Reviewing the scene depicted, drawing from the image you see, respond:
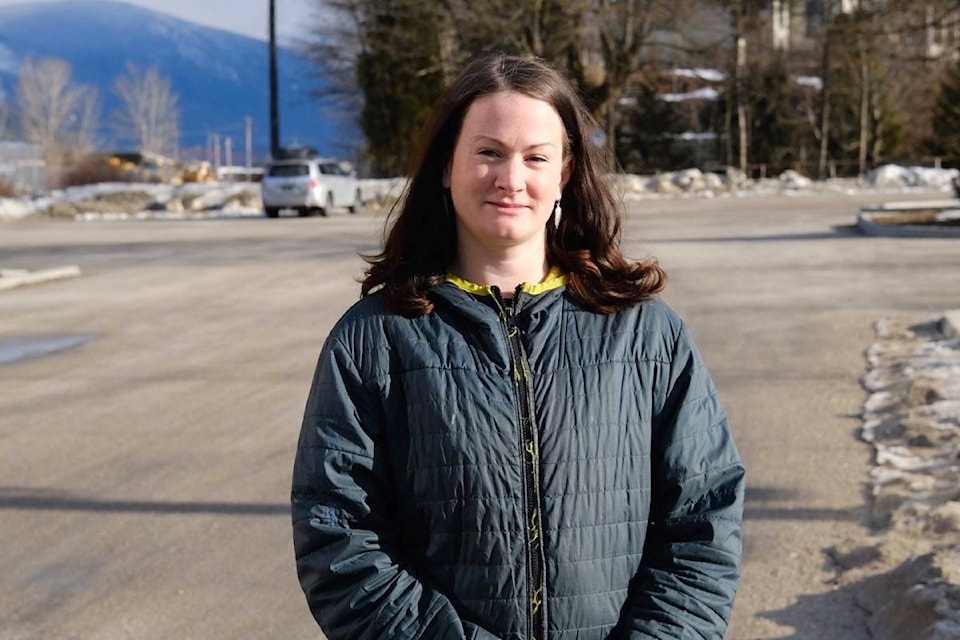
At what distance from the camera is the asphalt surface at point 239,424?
5.58 m

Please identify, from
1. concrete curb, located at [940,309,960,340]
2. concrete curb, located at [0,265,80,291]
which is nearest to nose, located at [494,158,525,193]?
concrete curb, located at [940,309,960,340]

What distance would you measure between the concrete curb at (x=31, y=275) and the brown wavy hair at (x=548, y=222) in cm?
1548

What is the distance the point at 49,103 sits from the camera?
260 feet

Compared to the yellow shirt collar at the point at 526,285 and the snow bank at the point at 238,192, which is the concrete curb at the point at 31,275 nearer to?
the yellow shirt collar at the point at 526,285

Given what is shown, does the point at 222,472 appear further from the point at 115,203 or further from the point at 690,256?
the point at 115,203

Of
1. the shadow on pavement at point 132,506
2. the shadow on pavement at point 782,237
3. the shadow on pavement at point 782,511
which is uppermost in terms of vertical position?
the shadow on pavement at point 782,237

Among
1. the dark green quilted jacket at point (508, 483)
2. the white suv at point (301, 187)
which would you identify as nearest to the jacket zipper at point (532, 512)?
the dark green quilted jacket at point (508, 483)

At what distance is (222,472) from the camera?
24.8ft

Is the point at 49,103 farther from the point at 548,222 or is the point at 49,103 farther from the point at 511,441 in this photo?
→ the point at 511,441

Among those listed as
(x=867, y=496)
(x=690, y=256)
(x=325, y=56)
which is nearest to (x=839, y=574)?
(x=867, y=496)

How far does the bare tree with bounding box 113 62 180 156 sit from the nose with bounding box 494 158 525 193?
8216 centimetres

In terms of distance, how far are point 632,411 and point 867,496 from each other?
4.48 meters

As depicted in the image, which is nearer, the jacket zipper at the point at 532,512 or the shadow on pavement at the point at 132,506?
the jacket zipper at the point at 532,512

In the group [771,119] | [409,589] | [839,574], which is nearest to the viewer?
[409,589]
